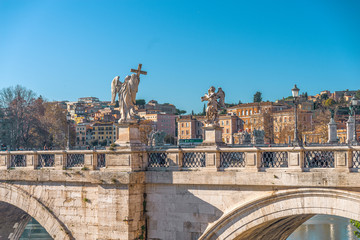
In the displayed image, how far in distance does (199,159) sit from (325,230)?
23.2 metres

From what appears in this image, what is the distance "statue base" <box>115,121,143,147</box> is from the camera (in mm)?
11656

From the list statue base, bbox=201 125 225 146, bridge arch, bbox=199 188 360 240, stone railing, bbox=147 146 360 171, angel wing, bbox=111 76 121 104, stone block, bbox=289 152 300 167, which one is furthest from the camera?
statue base, bbox=201 125 225 146

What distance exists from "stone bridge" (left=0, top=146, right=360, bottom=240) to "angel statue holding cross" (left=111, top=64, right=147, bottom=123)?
99cm

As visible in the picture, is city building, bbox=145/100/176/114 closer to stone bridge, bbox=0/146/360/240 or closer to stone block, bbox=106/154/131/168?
stone bridge, bbox=0/146/360/240

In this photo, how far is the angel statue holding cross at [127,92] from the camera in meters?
11.9

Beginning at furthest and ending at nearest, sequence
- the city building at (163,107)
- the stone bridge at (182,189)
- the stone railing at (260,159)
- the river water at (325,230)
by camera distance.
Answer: the city building at (163,107), the river water at (325,230), the stone bridge at (182,189), the stone railing at (260,159)

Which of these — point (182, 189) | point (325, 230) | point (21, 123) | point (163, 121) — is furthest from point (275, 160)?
point (163, 121)

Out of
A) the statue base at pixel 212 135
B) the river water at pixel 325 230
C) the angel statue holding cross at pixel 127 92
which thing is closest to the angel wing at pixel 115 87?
the angel statue holding cross at pixel 127 92

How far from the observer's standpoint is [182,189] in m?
11.1

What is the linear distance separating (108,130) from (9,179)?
96333mm

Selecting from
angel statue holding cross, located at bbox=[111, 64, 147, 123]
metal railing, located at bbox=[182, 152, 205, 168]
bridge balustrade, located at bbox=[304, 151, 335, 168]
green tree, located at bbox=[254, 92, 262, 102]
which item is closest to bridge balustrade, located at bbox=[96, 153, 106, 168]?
angel statue holding cross, located at bbox=[111, 64, 147, 123]

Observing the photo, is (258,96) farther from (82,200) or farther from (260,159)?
(260,159)

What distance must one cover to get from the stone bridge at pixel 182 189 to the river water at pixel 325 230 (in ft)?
54.6

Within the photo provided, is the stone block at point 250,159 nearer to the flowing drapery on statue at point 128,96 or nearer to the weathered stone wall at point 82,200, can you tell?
the weathered stone wall at point 82,200
